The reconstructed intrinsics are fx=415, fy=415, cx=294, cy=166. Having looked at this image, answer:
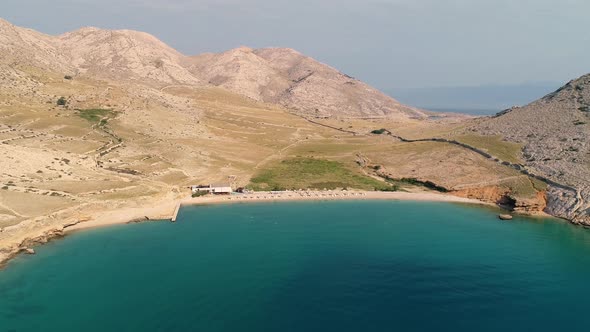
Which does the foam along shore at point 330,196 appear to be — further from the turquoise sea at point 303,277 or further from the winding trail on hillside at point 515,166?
the winding trail on hillside at point 515,166

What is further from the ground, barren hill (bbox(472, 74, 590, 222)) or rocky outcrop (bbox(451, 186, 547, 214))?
barren hill (bbox(472, 74, 590, 222))

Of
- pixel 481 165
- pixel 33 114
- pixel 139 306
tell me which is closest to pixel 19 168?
pixel 33 114

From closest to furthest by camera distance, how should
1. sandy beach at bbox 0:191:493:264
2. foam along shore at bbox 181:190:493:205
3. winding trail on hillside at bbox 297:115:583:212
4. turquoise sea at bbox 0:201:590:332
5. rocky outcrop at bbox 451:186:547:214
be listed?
turquoise sea at bbox 0:201:590:332
sandy beach at bbox 0:191:493:264
winding trail on hillside at bbox 297:115:583:212
rocky outcrop at bbox 451:186:547:214
foam along shore at bbox 181:190:493:205

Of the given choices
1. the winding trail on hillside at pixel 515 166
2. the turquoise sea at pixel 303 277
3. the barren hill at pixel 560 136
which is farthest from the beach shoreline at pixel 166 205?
the barren hill at pixel 560 136

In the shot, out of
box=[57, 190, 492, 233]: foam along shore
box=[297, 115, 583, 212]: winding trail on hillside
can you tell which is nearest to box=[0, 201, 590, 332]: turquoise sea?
box=[57, 190, 492, 233]: foam along shore

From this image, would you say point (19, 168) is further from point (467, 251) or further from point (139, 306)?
point (467, 251)

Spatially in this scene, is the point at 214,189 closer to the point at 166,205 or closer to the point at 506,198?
the point at 166,205

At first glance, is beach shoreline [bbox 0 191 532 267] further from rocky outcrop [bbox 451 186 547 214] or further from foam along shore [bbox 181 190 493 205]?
rocky outcrop [bbox 451 186 547 214]

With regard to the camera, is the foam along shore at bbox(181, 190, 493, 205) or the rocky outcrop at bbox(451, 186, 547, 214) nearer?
the rocky outcrop at bbox(451, 186, 547, 214)
